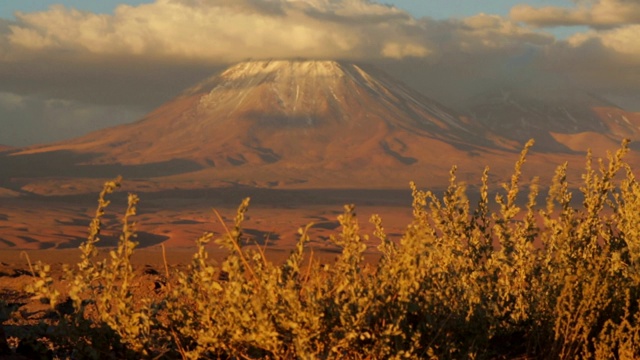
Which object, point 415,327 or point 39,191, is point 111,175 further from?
point 415,327

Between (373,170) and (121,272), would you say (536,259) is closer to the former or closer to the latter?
(121,272)

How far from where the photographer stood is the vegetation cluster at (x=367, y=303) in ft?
15.8

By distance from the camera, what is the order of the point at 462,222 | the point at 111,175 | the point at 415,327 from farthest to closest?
the point at 111,175 → the point at 462,222 → the point at 415,327

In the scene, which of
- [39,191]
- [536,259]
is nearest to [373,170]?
[39,191]

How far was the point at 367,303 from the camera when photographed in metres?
4.78

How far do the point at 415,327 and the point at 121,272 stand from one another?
175cm

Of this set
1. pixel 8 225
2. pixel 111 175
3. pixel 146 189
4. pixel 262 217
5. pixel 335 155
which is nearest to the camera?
pixel 8 225

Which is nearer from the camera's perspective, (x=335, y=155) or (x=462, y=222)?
(x=462, y=222)

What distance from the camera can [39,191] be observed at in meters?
138

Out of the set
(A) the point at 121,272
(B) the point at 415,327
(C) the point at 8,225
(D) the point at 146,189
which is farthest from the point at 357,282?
(D) the point at 146,189

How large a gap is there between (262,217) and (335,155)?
278ft

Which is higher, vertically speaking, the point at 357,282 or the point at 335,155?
the point at 357,282

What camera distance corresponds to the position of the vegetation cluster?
4.82m

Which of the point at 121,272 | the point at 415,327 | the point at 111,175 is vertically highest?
the point at 121,272
